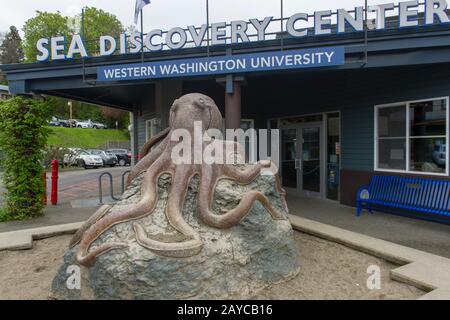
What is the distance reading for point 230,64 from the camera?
7250 mm

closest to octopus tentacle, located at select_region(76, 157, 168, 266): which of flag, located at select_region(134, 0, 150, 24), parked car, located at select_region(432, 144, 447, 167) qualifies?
flag, located at select_region(134, 0, 150, 24)

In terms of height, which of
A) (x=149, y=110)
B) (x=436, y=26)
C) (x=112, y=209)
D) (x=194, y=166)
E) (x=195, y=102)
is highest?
(x=436, y=26)

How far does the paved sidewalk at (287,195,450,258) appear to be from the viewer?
5.91m

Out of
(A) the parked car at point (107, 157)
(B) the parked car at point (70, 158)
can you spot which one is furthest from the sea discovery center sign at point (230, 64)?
(A) the parked car at point (107, 157)

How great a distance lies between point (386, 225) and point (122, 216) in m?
5.62

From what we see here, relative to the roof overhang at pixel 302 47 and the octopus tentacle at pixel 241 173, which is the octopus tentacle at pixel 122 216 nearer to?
the octopus tentacle at pixel 241 173

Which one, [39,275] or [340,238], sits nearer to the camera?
[39,275]

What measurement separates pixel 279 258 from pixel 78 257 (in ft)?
7.12

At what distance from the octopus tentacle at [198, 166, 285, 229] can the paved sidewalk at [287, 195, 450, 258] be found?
321 cm

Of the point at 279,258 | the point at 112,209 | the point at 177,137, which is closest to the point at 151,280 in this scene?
the point at 112,209

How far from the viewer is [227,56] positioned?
7.33m

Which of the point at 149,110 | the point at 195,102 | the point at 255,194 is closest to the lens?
the point at 255,194

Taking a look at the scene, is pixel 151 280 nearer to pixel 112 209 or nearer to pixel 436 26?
pixel 112 209

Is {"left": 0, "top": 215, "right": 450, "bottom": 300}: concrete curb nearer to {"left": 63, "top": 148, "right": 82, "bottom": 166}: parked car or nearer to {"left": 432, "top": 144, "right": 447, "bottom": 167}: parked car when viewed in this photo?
{"left": 432, "top": 144, "right": 447, "bottom": 167}: parked car
